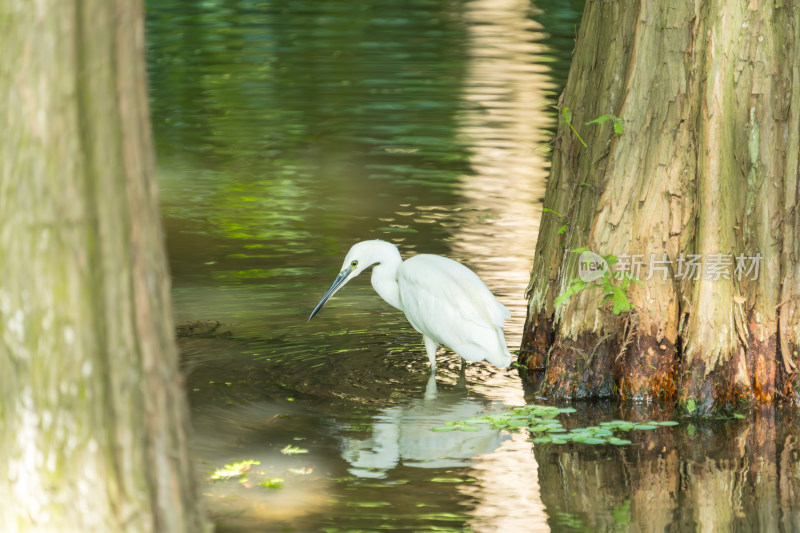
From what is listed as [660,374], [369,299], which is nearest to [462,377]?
[660,374]

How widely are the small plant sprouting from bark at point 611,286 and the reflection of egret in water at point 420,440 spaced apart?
88 cm

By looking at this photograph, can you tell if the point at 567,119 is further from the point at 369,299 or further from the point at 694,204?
the point at 369,299

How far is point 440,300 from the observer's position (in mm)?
7324

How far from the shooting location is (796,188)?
20.8 feet

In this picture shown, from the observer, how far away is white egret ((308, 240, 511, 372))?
23.3ft

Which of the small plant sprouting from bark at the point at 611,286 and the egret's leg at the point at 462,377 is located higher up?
the small plant sprouting from bark at the point at 611,286

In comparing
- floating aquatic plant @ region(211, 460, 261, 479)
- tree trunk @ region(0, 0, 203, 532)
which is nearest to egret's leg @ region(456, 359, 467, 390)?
floating aquatic plant @ region(211, 460, 261, 479)

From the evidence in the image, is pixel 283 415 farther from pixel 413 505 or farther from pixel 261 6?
pixel 261 6

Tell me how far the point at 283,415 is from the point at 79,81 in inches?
143

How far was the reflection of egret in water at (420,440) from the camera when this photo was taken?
589cm

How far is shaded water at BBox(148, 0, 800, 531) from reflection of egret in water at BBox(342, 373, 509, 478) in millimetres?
16

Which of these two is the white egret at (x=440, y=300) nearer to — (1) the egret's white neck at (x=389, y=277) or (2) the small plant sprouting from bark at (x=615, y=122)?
(1) the egret's white neck at (x=389, y=277)

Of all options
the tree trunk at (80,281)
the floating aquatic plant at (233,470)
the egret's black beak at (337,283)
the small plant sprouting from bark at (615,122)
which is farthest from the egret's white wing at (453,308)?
the tree trunk at (80,281)

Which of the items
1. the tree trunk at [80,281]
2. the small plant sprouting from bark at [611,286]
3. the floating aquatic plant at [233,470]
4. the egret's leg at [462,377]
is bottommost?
the egret's leg at [462,377]
